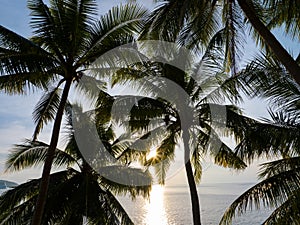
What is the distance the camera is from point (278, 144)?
6.66 metres

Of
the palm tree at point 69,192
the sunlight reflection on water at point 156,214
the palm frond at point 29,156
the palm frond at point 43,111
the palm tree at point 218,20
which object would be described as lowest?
the sunlight reflection on water at point 156,214

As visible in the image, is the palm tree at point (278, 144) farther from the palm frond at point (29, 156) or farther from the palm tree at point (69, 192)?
the palm frond at point (29, 156)

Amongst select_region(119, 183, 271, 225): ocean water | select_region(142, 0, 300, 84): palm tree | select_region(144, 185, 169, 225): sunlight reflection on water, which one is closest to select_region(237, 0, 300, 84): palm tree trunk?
select_region(142, 0, 300, 84): palm tree

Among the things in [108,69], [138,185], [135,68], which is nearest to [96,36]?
[108,69]

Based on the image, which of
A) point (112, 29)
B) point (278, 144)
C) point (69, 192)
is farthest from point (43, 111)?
point (278, 144)

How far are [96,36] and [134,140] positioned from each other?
13.3 feet

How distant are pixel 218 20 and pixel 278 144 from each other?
291 cm

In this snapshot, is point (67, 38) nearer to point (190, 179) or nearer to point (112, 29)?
point (112, 29)

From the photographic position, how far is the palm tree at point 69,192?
401 inches

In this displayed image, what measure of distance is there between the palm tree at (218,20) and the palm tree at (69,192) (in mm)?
4371

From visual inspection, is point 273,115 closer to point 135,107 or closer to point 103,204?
point 135,107

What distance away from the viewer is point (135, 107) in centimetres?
955

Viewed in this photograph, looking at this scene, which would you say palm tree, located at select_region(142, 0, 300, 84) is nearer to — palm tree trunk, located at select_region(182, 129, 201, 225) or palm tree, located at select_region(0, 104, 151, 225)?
palm tree trunk, located at select_region(182, 129, 201, 225)

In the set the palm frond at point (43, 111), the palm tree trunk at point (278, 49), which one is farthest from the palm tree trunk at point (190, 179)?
the palm tree trunk at point (278, 49)
